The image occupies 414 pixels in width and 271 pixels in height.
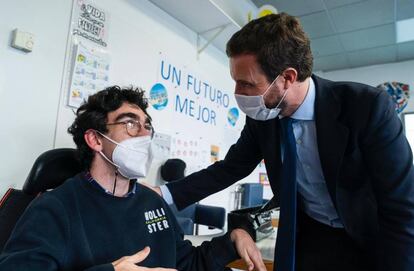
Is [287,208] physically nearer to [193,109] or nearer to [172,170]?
[172,170]

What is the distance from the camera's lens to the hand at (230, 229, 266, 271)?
944mm

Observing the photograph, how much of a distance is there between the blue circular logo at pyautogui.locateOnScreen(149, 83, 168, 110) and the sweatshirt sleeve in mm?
1422

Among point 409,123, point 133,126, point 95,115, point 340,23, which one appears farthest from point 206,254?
point 409,123

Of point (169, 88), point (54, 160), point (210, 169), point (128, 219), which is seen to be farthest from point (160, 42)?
point (128, 219)

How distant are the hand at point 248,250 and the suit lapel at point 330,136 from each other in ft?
0.99

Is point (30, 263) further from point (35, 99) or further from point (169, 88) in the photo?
point (169, 88)

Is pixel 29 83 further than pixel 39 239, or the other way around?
pixel 29 83

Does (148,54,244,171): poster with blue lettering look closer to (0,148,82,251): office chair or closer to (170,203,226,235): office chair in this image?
(170,203,226,235): office chair

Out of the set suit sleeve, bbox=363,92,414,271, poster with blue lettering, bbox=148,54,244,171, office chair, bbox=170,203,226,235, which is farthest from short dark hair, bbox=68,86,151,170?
office chair, bbox=170,203,226,235

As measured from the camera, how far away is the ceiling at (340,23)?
2.34 metres

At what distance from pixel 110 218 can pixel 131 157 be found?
232mm

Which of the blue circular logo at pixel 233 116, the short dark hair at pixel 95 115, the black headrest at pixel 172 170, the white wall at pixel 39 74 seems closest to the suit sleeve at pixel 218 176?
the short dark hair at pixel 95 115

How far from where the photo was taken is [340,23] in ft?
10.5

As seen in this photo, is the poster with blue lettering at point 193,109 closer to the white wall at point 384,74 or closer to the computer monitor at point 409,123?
the white wall at point 384,74
